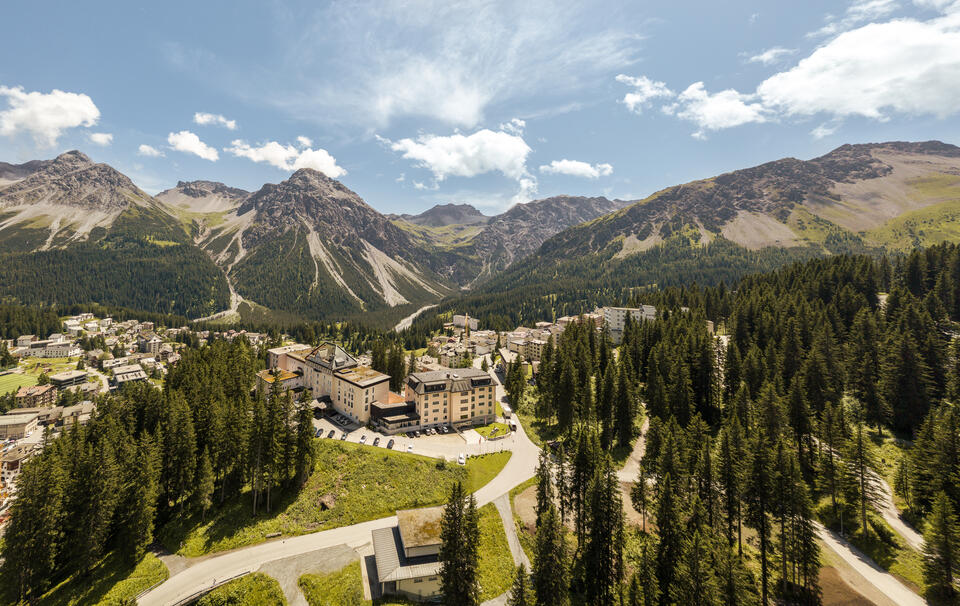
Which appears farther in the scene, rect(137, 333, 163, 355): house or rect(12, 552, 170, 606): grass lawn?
rect(137, 333, 163, 355): house

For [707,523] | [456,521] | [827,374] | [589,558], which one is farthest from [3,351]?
[827,374]

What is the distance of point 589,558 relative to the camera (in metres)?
39.9

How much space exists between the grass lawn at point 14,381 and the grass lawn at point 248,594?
14999cm

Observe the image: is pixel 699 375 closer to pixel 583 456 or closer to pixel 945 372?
pixel 945 372

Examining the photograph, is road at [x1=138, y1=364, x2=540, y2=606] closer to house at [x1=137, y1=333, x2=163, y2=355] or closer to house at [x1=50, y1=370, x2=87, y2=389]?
house at [x1=50, y1=370, x2=87, y2=389]

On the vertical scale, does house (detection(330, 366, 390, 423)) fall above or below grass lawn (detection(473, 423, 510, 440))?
above

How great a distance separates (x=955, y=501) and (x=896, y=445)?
1972cm

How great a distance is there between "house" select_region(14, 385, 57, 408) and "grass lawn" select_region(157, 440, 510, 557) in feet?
384

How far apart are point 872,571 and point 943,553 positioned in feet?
24.9

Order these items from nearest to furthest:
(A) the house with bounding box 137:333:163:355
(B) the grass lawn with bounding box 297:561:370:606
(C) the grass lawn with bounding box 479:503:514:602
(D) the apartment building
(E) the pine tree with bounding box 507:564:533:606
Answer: (E) the pine tree with bounding box 507:564:533:606, (B) the grass lawn with bounding box 297:561:370:606, (C) the grass lawn with bounding box 479:503:514:602, (D) the apartment building, (A) the house with bounding box 137:333:163:355

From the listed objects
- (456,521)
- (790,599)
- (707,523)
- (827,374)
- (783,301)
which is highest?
(783,301)

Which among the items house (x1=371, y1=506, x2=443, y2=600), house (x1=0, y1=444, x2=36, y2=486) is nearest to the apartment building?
house (x1=371, y1=506, x2=443, y2=600)

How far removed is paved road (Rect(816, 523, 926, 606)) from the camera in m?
35.8

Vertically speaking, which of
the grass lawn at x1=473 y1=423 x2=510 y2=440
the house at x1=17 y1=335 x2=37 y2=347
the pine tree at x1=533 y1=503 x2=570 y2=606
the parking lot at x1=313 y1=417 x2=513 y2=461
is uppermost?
the house at x1=17 y1=335 x2=37 y2=347
